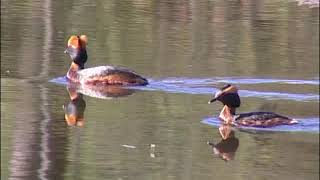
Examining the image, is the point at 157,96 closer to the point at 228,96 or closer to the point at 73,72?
the point at 228,96

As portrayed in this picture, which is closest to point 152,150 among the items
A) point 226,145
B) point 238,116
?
point 226,145

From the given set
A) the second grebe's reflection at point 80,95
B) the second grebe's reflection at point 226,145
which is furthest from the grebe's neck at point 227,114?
the second grebe's reflection at point 80,95

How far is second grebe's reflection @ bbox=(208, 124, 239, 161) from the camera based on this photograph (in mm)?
10457

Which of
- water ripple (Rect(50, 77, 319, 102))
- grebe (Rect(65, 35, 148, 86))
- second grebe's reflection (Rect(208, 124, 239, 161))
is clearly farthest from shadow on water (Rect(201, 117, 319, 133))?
grebe (Rect(65, 35, 148, 86))

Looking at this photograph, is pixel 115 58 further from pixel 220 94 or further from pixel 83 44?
pixel 220 94

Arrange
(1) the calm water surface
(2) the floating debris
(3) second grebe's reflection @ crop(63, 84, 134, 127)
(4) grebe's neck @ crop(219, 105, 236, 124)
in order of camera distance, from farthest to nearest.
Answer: (3) second grebe's reflection @ crop(63, 84, 134, 127), (4) grebe's neck @ crop(219, 105, 236, 124), (2) the floating debris, (1) the calm water surface

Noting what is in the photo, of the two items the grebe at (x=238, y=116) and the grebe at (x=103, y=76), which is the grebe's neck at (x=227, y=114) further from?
the grebe at (x=103, y=76)

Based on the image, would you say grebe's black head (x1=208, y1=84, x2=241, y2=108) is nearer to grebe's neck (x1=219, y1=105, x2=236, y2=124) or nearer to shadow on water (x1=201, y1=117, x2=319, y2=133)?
grebe's neck (x1=219, y1=105, x2=236, y2=124)

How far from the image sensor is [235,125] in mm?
11656

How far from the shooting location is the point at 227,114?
11.8 m

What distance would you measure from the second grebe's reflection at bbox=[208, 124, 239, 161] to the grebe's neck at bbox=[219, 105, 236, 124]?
17 centimetres

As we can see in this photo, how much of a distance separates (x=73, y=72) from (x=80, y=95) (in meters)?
0.86

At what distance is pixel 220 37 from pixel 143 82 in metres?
5.10

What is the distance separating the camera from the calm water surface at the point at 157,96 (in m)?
9.70
